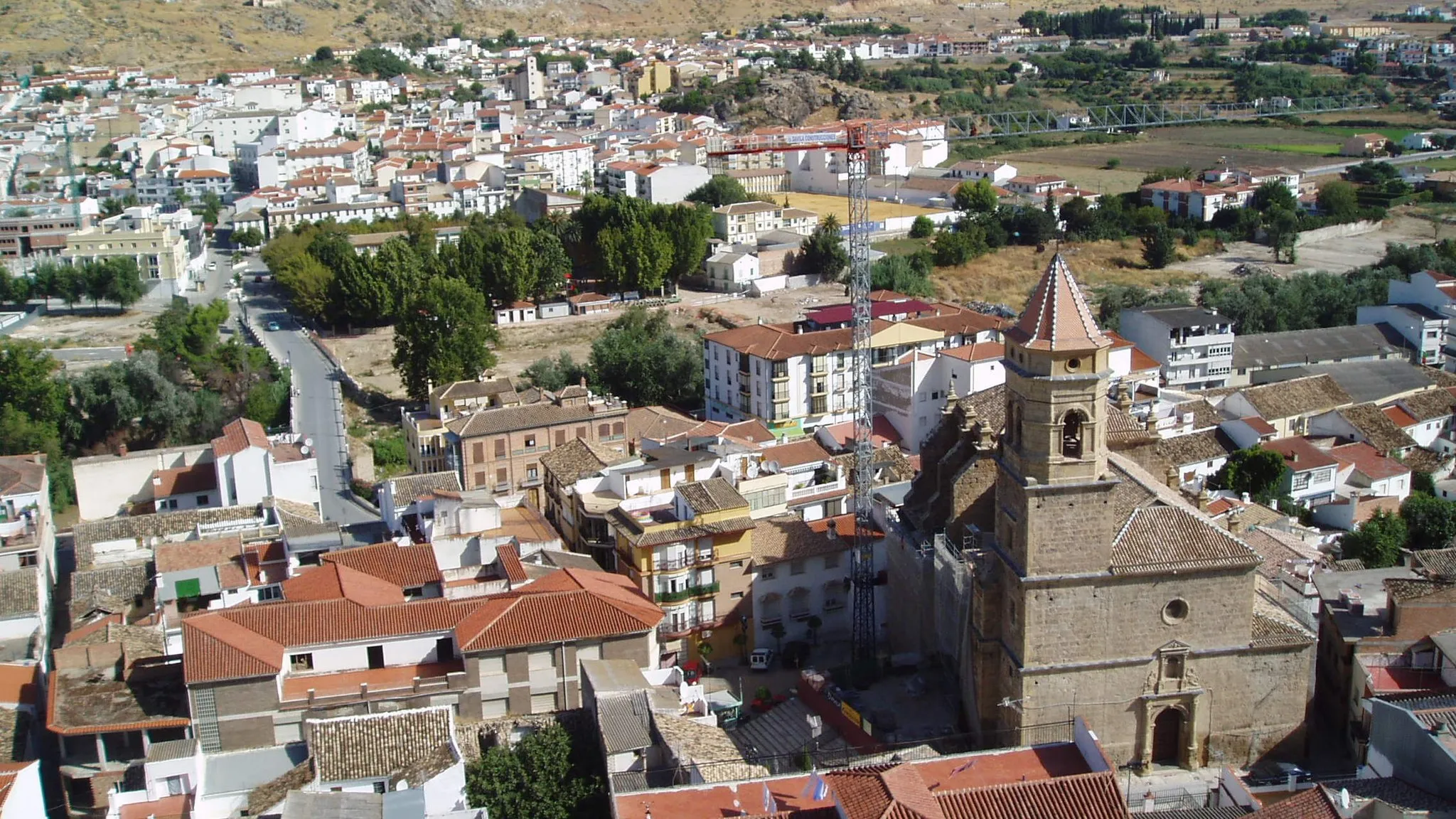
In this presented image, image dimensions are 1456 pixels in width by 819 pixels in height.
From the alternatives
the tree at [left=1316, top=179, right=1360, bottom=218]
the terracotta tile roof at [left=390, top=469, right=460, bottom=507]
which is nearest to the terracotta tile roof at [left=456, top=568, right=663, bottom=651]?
the terracotta tile roof at [left=390, top=469, right=460, bottom=507]

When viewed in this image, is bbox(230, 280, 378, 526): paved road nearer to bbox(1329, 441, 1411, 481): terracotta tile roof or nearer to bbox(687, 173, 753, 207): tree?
bbox(687, 173, 753, 207): tree

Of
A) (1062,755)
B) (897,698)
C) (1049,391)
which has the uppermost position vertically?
(1049,391)

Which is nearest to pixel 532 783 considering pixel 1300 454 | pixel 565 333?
pixel 1300 454

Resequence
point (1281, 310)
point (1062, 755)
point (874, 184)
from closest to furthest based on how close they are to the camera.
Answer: point (1062, 755)
point (1281, 310)
point (874, 184)

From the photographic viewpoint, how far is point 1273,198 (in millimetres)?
70000

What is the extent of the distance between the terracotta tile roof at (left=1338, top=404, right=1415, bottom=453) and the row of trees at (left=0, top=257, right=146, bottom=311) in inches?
1872

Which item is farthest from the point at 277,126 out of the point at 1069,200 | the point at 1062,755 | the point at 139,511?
the point at 1062,755

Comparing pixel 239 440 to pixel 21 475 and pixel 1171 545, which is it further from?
pixel 1171 545

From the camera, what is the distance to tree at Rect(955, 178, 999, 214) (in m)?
69.2

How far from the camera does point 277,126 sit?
8975 centimetres

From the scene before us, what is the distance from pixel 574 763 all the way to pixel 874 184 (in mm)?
67086

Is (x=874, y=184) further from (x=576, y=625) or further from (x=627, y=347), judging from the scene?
(x=576, y=625)

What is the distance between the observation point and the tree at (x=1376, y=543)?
93.6 ft

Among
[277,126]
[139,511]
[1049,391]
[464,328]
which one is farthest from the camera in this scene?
[277,126]
